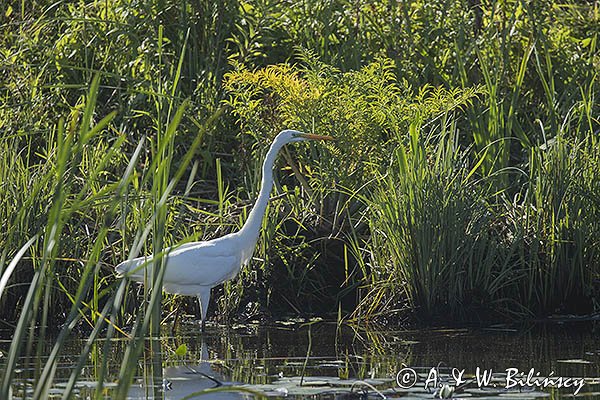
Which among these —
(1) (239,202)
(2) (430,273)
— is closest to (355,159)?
(1) (239,202)

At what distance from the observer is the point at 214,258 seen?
21.2 feet

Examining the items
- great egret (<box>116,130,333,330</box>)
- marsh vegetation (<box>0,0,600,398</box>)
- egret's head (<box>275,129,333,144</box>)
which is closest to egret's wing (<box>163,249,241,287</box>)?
great egret (<box>116,130,333,330</box>)

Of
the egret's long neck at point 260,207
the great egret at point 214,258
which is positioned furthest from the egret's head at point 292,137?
the egret's long neck at point 260,207

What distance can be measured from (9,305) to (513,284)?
3.20 metres

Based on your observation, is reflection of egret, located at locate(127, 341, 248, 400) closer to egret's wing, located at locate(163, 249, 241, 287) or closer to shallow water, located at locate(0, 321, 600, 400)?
shallow water, located at locate(0, 321, 600, 400)

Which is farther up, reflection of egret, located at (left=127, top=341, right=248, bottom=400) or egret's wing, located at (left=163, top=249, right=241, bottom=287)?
egret's wing, located at (left=163, top=249, right=241, bottom=287)

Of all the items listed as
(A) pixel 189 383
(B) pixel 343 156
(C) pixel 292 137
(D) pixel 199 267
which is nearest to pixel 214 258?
(D) pixel 199 267

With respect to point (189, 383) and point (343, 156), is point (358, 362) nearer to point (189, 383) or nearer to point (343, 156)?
point (189, 383)

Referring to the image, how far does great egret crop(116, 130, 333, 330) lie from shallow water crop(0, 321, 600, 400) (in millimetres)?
318

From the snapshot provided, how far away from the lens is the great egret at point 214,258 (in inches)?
251

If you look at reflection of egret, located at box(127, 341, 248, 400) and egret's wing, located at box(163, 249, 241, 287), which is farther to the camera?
egret's wing, located at box(163, 249, 241, 287)

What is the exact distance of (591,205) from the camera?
6.66 metres

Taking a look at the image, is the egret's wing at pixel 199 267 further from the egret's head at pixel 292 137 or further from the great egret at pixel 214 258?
the egret's head at pixel 292 137

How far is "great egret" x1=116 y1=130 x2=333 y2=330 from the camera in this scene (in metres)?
6.38
